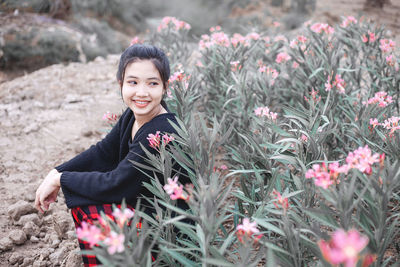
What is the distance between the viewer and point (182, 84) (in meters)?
1.90

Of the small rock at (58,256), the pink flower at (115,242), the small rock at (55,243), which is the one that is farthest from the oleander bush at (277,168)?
the small rock at (55,243)

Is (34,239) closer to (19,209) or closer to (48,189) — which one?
(19,209)

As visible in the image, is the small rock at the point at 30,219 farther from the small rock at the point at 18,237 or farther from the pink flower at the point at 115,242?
the pink flower at the point at 115,242

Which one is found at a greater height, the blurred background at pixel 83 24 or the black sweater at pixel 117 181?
the blurred background at pixel 83 24

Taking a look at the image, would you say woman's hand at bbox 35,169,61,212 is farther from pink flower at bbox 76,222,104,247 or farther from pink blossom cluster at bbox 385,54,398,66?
pink blossom cluster at bbox 385,54,398,66

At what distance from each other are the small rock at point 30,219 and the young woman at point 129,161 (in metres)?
0.53

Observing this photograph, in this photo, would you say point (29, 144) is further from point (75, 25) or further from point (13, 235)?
point (75, 25)

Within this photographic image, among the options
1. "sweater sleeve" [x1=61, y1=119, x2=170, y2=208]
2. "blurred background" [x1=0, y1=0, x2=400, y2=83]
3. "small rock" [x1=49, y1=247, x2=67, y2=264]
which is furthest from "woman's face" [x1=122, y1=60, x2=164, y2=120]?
"blurred background" [x1=0, y1=0, x2=400, y2=83]

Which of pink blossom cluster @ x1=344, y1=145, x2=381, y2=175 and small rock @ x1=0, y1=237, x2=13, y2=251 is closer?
pink blossom cluster @ x1=344, y1=145, x2=381, y2=175

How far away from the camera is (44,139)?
306 cm

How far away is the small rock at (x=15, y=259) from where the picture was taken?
1778mm

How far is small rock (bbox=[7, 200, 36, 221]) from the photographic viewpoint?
6.74 feet

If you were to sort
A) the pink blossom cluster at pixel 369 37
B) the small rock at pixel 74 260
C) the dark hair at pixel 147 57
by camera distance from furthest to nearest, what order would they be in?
the pink blossom cluster at pixel 369 37 → the small rock at pixel 74 260 → the dark hair at pixel 147 57

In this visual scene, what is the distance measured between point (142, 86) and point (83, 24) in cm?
757
